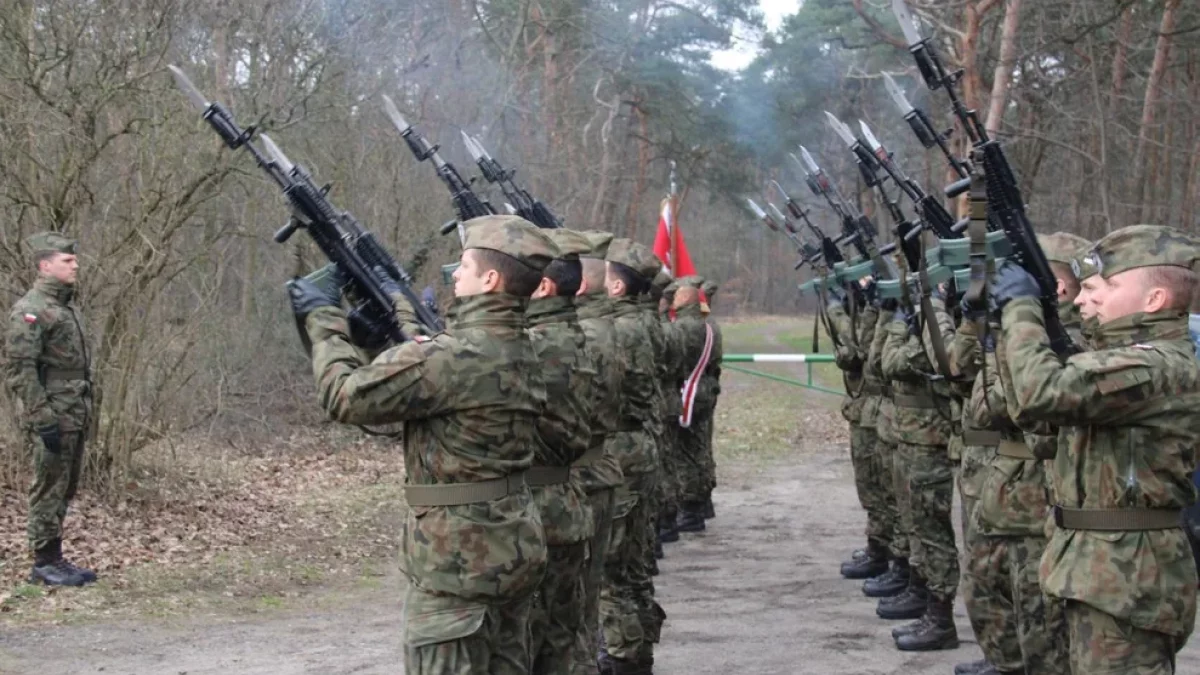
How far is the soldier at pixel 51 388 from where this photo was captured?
8734 millimetres

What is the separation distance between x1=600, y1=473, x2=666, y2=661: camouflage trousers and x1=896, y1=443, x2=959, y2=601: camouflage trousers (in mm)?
1811

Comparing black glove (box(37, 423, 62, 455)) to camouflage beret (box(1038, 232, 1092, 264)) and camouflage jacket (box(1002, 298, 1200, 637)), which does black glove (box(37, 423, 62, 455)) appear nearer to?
camouflage beret (box(1038, 232, 1092, 264))

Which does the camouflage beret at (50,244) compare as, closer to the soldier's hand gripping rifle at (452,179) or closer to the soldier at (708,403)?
the soldier's hand gripping rifle at (452,179)

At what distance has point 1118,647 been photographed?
426cm

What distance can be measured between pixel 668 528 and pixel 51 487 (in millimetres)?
5049

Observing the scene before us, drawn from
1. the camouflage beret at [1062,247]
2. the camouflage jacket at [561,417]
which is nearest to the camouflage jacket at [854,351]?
the camouflage beret at [1062,247]

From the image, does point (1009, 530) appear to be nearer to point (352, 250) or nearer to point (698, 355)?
point (352, 250)

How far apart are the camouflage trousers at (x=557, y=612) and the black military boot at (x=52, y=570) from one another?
15.0 feet

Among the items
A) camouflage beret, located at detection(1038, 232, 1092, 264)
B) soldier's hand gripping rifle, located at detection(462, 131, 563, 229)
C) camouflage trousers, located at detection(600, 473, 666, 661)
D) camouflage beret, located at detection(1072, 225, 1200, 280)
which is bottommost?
camouflage trousers, located at detection(600, 473, 666, 661)

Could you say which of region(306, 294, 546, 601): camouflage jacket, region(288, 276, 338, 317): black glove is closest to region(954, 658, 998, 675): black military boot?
region(306, 294, 546, 601): camouflage jacket

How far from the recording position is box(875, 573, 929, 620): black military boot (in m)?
8.47

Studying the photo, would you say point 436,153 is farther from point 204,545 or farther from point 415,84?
point 415,84

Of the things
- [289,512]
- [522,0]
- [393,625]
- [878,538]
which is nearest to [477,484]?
[393,625]

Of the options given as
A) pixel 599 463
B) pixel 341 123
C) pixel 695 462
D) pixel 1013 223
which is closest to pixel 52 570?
pixel 599 463
